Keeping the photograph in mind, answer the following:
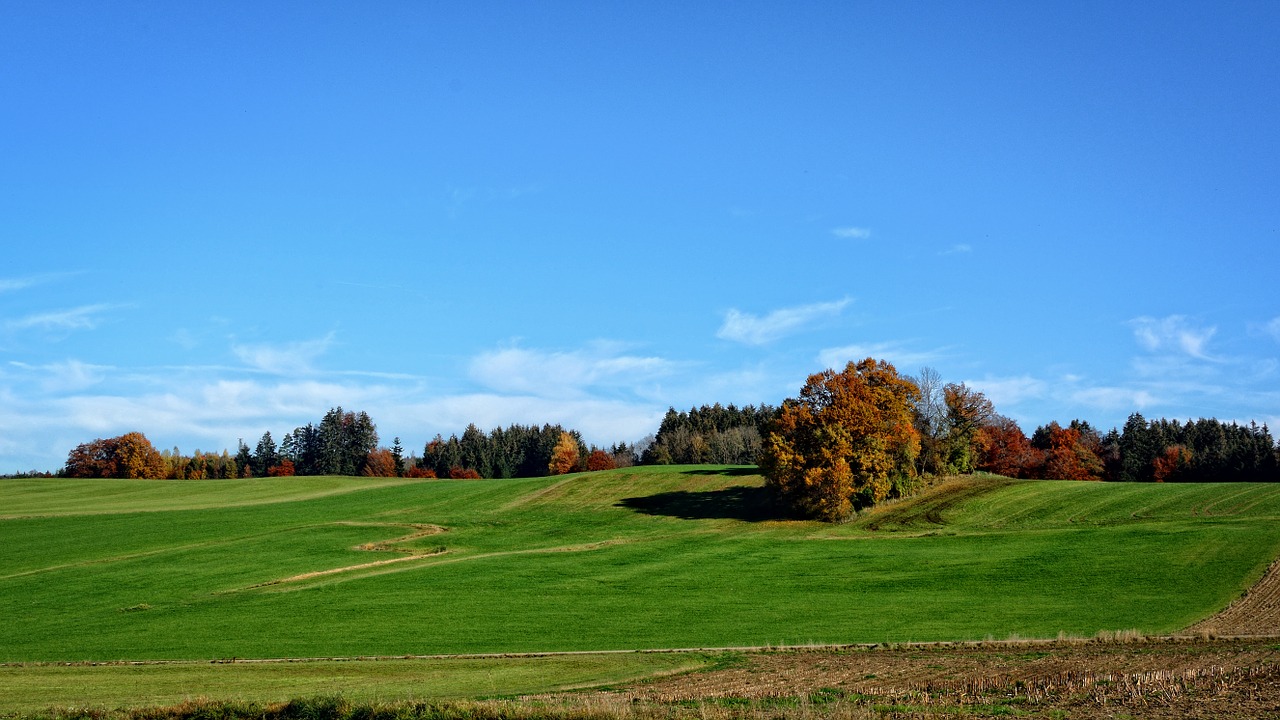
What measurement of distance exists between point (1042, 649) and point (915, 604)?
40.8 ft

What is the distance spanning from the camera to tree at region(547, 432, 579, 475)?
16875 cm

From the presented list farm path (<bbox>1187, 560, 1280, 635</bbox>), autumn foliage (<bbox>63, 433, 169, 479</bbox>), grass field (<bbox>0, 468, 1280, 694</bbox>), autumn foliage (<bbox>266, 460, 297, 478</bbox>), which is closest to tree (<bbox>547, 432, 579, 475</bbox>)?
autumn foliage (<bbox>266, 460, 297, 478</bbox>)

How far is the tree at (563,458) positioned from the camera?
16875 centimetres

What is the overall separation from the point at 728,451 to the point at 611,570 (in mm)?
105540

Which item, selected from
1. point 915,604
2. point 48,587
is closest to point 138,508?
point 48,587

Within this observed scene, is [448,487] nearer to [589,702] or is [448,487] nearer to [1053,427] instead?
[589,702]

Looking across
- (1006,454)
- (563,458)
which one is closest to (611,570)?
(1006,454)

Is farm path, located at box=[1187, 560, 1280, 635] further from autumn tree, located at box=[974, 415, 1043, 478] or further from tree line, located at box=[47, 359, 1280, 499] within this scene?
autumn tree, located at box=[974, 415, 1043, 478]

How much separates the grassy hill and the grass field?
0.22m

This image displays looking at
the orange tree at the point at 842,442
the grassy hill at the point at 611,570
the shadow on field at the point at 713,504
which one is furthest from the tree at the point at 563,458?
the orange tree at the point at 842,442

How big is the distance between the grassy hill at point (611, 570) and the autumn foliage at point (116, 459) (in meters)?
58.6

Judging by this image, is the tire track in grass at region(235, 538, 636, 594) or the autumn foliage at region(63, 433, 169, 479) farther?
the autumn foliage at region(63, 433, 169, 479)

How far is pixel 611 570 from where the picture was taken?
53031 mm

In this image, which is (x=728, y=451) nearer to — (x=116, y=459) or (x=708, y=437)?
(x=708, y=437)
